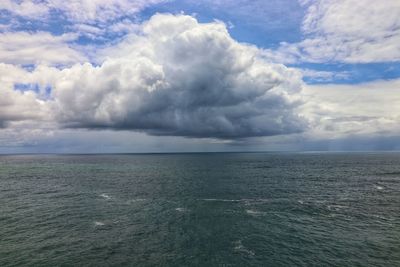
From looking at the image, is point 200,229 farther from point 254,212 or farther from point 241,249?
point 254,212

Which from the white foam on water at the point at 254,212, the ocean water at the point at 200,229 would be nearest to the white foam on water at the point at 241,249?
the ocean water at the point at 200,229

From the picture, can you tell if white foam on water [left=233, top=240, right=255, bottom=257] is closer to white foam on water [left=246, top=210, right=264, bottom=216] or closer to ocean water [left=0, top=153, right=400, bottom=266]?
ocean water [left=0, top=153, right=400, bottom=266]

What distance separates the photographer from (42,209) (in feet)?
295

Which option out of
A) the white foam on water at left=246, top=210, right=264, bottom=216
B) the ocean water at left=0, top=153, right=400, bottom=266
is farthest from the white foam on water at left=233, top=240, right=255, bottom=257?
the white foam on water at left=246, top=210, right=264, bottom=216

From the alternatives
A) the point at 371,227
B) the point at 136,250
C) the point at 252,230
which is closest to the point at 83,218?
the point at 136,250

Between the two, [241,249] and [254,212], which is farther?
[254,212]

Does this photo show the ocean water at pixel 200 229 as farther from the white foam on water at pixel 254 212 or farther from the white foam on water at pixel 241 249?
the white foam on water at pixel 254 212

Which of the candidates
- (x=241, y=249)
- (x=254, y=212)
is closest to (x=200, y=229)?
(x=241, y=249)

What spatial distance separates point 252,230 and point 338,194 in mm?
64426

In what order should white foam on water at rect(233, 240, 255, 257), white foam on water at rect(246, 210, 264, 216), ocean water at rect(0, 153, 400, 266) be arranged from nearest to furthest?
ocean water at rect(0, 153, 400, 266)
white foam on water at rect(233, 240, 255, 257)
white foam on water at rect(246, 210, 264, 216)

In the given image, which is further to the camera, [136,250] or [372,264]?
[136,250]

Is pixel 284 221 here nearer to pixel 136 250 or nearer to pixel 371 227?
pixel 371 227

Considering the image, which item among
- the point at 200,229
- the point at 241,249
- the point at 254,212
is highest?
the point at 254,212

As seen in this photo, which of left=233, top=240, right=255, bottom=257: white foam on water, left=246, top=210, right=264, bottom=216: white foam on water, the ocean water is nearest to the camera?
the ocean water
